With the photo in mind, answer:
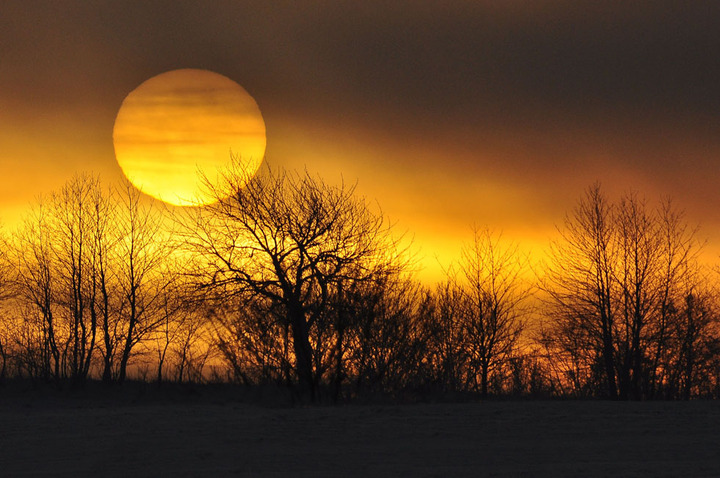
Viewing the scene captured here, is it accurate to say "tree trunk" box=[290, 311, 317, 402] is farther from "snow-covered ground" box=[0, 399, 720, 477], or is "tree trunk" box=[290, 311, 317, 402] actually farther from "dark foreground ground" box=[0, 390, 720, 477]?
"snow-covered ground" box=[0, 399, 720, 477]

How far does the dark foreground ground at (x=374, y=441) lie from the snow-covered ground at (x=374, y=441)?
19 millimetres

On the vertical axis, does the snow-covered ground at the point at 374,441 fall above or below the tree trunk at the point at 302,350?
below

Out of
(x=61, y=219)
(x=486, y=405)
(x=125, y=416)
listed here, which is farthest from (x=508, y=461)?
(x=61, y=219)

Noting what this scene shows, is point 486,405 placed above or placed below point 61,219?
below

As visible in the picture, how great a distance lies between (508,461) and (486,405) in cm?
633

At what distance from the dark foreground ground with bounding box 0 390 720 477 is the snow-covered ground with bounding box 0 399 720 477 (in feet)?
0.06

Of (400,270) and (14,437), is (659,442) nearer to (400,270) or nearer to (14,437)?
(14,437)

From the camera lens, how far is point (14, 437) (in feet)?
51.3

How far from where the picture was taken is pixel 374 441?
601 inches

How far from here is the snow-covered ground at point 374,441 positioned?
13.0m

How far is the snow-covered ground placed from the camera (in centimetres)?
1297

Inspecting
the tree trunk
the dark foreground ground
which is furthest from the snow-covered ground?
the tree trunk

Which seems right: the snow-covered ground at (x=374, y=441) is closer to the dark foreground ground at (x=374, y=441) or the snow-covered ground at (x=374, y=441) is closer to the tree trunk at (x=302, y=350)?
the dark foreground ground at (x=374, y=441)

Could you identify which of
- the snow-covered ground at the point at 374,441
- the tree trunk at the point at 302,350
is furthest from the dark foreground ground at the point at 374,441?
the tree trunk at the point at 302,350
